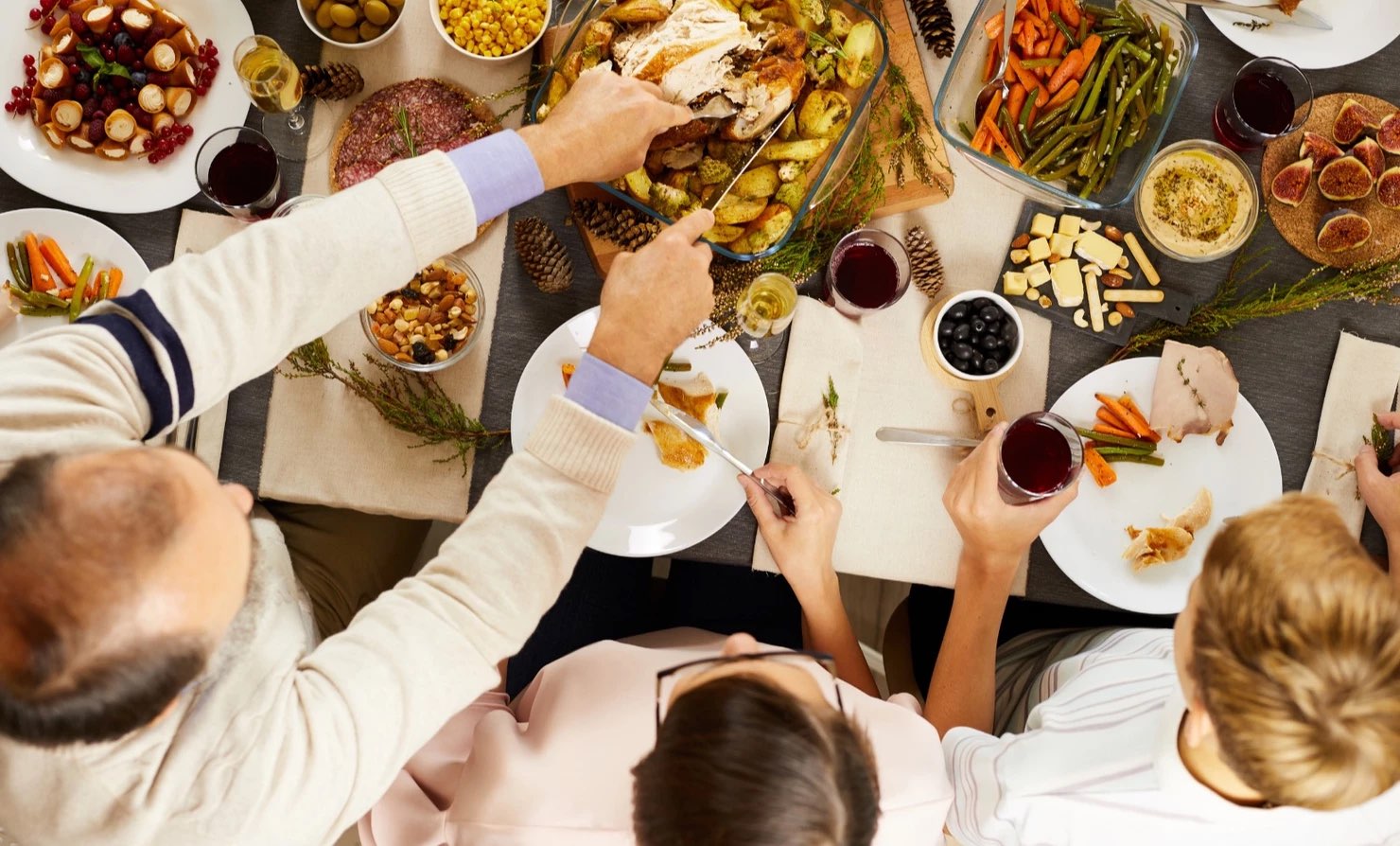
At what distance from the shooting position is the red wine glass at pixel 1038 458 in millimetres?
1499

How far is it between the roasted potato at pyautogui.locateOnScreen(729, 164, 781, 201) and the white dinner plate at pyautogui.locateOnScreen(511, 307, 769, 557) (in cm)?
26

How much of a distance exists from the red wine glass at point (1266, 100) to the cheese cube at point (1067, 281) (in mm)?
398

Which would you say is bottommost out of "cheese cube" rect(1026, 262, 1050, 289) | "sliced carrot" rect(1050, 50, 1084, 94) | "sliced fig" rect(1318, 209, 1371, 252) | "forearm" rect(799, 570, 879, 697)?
"forearm" rect(799, 570, 879, 697)

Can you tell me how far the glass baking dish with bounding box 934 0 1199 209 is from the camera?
156cm

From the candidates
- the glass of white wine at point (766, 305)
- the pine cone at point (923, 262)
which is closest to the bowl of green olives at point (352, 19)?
the glass of white wine at point (766, 305)

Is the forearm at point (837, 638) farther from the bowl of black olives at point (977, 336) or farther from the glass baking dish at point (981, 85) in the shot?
the glass baking dish at point (981, 85)

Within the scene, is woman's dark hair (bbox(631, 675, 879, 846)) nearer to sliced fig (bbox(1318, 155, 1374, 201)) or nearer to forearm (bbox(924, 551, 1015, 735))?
forearm (bbox(924, 551, 1015, 735))

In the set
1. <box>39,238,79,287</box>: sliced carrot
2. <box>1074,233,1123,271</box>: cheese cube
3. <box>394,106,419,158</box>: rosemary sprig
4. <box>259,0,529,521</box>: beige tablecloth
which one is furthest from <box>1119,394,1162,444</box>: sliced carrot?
<box>39,238,79,287</box>: sliced carrot

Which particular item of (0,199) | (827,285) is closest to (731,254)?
(827,285)

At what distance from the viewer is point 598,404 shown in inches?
49.7

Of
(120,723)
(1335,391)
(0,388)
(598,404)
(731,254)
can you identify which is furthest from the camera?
(1335,391)

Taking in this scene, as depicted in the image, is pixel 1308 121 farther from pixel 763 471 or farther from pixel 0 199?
pixel 0 199

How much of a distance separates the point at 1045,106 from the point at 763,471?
0.85 metres

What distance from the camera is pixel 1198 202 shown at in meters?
1.66
